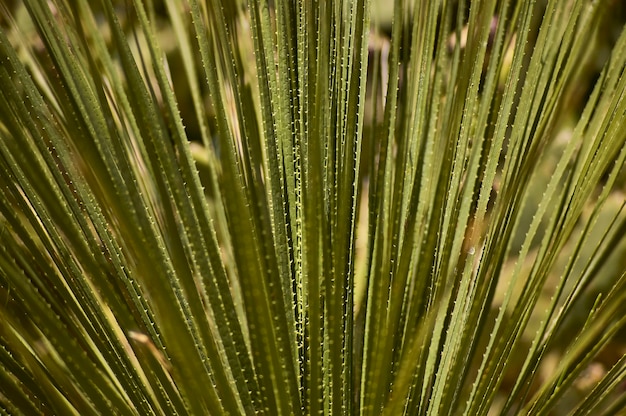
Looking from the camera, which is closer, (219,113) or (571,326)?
(219,113)

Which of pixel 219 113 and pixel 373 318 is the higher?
pixel 219 113

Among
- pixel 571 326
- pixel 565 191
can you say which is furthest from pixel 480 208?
pixel 571 326

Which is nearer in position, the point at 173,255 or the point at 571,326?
the point at 173,255

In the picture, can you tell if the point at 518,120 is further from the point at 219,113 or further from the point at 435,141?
the point at 219,113

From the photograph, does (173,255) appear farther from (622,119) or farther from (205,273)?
(622,119)

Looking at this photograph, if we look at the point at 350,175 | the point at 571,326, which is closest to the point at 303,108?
the point at 350,175

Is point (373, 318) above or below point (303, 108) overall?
below
